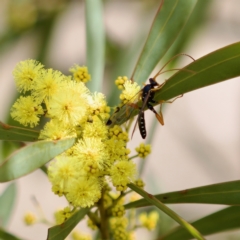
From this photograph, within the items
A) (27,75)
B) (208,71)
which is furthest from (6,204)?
(208,71)

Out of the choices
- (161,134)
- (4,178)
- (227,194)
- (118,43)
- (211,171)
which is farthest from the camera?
(161,134)

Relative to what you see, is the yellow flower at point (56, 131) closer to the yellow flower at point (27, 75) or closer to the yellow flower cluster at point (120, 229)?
the yellow flower at point (27, 75)

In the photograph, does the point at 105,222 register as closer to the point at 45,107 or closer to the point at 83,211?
the point at 83,211

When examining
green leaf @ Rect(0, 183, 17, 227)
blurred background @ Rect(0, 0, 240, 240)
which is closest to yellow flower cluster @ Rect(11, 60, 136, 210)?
green leaf @ Rect(0, 183, 17, 227)

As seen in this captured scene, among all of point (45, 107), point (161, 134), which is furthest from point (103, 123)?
point (161, 134)

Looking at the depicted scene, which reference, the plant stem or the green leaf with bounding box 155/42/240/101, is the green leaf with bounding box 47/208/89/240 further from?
the green leaf with bounding box 155/42/240/101
